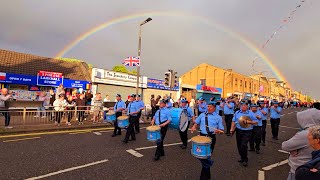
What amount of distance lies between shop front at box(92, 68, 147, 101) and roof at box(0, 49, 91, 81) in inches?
60.4

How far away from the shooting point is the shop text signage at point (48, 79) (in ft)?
77.7

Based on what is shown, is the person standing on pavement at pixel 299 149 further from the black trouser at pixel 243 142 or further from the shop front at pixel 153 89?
the shop front at pixel 153 89

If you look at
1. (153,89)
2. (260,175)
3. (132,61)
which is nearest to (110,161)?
(260,175)

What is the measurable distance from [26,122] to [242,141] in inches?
405

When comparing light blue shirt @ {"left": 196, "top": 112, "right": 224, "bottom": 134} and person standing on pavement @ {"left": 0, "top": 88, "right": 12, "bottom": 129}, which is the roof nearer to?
person standing on pavement @ {"left": 0, "top": 88, "right": 12, "bottom": 129}

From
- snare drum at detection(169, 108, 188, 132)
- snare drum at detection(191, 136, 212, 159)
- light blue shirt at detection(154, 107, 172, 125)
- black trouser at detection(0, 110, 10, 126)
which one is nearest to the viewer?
snare drum at detection(191, 136, 212, 159)

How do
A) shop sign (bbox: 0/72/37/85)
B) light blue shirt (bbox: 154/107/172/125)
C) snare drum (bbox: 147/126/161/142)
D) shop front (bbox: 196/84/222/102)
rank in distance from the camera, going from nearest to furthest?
snare drum (bbox: 147/126/161/142) → light blue shirt (bbox: 154/107/172/125) → shop sign (bbox: 0/72/37/85) → shop front (bbox: 196/84/222/102)

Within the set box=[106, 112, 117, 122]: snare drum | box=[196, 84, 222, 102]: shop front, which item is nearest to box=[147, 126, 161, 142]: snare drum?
box=[106, 112, 117, 122]: snare drum

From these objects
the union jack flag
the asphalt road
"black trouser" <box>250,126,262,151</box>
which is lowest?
the asphalt road

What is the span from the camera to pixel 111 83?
29.3 m

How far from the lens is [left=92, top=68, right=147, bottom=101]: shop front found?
28216 millimetres

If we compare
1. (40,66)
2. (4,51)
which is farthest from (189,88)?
(4,51)

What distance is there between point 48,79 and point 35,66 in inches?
178

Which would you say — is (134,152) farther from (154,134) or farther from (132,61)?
(132,61)
